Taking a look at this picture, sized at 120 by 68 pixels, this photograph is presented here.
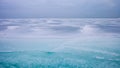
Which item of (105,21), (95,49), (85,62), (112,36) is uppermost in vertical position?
(105,21)

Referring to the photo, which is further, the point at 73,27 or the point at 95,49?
the point at 73,27

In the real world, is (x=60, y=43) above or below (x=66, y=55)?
above

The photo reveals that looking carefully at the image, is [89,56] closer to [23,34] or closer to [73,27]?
[73,27]

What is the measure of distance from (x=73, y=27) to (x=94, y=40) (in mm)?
437

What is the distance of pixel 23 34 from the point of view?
305cm

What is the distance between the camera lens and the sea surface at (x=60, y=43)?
2.81m

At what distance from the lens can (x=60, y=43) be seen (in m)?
2.92

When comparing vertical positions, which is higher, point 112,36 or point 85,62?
point 112,36

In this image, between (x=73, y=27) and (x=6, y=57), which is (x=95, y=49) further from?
(x=6, y=57)

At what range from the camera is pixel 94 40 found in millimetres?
2830

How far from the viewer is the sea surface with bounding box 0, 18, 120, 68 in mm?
2811

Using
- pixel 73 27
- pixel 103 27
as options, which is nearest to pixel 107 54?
pixel 103 27

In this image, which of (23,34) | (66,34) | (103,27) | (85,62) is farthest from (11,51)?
(103,27)

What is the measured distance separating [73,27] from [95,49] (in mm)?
525
